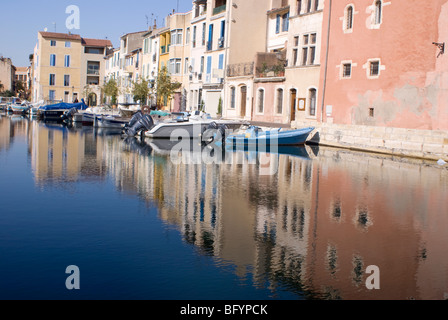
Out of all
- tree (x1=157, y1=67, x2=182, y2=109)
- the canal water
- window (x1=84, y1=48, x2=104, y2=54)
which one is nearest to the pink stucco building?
the canal water

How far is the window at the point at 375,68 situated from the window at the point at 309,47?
5.62 m

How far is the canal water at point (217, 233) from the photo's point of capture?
6.79m

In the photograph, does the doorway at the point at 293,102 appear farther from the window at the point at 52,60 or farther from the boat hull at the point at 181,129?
the window at the point at 52,60

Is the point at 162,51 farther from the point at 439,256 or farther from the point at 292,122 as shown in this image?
the point at 439,256

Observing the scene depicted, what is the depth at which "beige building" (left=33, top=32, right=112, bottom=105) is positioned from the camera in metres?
86.5

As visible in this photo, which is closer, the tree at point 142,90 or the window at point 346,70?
the window at point 346,70

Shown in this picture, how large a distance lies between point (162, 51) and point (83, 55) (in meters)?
33.6

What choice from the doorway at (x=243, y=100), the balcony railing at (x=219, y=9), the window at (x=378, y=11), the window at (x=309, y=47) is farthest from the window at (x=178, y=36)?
the window at (x=378, y=11)

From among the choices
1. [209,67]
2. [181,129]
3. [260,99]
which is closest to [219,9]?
[209,67]

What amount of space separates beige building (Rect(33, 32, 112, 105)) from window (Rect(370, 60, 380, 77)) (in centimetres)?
6254

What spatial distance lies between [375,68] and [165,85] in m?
27.7

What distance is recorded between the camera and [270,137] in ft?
97.1

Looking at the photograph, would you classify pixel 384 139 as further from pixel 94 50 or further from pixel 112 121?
pixel 94 50

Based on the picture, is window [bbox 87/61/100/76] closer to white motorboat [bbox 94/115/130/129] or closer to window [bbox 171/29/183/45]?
window [bbox 171/29/183/45]
